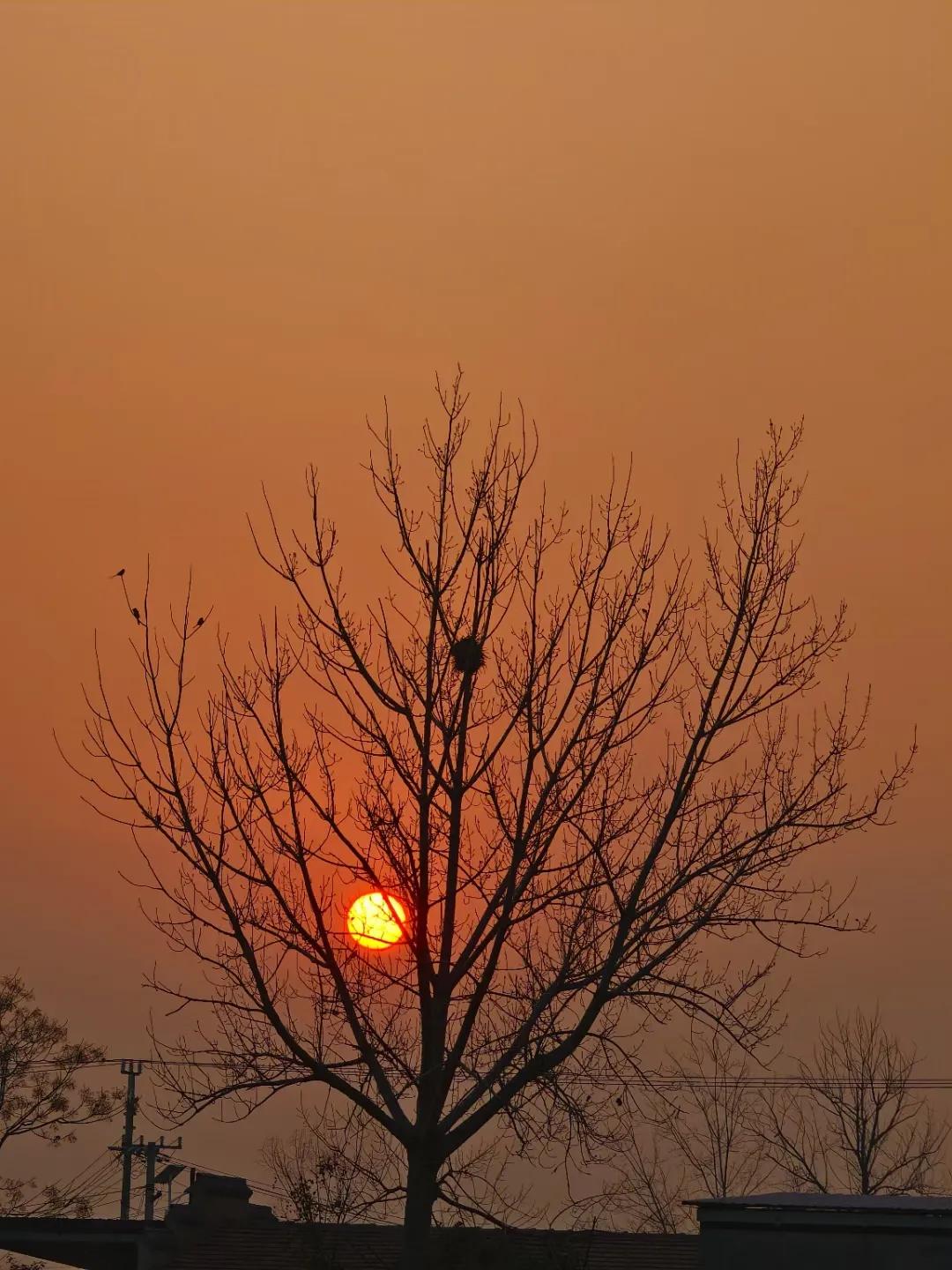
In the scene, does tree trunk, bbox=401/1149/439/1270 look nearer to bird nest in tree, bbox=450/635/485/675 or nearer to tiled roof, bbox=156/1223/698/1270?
bird nest in tree, bbox=450/635/485/675

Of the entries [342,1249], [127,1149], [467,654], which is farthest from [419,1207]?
[127,1149]

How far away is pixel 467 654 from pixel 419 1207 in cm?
378

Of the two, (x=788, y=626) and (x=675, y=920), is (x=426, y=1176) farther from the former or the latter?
(x=788, y=626)

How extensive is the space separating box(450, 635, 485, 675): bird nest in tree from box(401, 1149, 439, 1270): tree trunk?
3.34 metres

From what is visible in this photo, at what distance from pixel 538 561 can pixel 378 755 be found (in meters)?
1.84

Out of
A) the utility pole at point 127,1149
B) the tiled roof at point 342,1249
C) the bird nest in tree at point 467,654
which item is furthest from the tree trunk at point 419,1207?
the utility pole at point 127,1149

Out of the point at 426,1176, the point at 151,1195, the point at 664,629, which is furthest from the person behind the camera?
the point at 151,1195

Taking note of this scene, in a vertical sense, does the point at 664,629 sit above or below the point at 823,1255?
above

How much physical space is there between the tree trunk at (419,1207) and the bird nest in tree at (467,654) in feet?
11.0

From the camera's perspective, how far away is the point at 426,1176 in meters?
11.2

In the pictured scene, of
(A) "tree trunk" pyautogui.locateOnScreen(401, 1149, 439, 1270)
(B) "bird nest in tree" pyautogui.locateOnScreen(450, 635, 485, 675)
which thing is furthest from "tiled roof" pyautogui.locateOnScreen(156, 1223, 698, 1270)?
(B) "bird nest in tree" pyautogui.locateOnScreen(450, 635, 485, 675)

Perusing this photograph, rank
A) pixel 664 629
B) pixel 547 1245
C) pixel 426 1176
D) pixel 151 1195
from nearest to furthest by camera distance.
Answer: pixel 426 1176 < pixel 664 629 < pixel 547 1245 < pixel 151 1195

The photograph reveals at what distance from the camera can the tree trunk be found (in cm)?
1088

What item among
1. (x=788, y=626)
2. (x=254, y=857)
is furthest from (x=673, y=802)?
(x=254, y=857)
